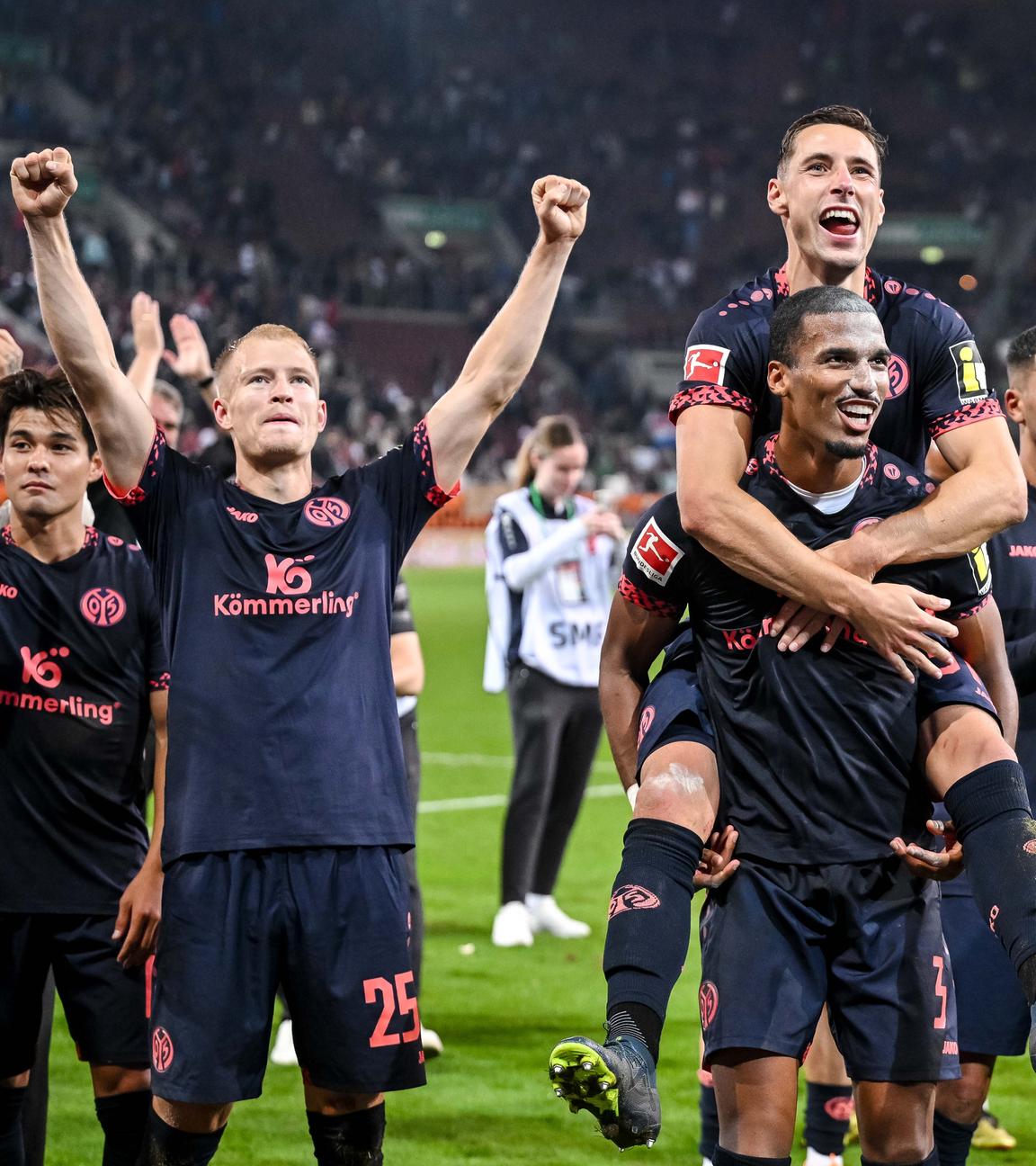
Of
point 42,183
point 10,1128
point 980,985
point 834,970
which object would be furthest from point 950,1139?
point 42,183

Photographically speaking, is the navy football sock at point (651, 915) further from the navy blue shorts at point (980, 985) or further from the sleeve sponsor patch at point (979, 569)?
the navy blue shorts at point (980, 985)

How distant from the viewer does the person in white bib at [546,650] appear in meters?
8.53

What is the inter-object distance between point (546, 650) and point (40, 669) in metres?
4.37

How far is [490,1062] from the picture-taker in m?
6.69

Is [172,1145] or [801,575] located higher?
[801,575]

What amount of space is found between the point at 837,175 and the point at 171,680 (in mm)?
2081

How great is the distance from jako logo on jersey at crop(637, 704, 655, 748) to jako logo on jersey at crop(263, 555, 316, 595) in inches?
34.3

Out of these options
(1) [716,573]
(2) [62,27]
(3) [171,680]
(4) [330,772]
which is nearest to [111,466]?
(3) [171,680]

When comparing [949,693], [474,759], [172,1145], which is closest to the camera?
[949,693]

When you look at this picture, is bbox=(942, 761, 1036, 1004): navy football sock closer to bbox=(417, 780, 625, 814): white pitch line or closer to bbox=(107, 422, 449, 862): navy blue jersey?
bbox=(107, 422, 449, 862): navy blue jersey

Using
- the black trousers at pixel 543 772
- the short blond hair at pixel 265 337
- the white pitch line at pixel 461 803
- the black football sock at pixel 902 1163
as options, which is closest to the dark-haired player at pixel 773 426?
the black football sock at pixel 902 1163

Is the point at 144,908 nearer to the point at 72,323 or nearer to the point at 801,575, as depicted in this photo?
the point at 72,323

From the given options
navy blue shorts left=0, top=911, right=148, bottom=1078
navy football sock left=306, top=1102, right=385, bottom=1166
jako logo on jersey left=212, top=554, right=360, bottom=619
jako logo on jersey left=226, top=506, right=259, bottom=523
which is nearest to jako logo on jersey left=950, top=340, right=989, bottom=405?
jako logo on jersey left=212, top=554, right=360, bottom=619

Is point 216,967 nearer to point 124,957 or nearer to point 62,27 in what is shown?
point 124,957
